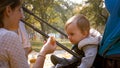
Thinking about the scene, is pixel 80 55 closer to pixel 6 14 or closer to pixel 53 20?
pixel 6 14

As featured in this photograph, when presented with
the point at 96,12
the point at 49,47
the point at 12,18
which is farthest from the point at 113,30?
the point at 96,12

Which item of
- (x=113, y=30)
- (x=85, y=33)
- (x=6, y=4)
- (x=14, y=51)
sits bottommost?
(x=85, y=33)

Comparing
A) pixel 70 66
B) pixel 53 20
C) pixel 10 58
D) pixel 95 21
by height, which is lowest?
pixel 53 20

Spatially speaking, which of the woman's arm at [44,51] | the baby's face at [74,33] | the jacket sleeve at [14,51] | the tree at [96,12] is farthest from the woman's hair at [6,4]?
the tree at [96,12]

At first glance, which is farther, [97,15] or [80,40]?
[97,15]

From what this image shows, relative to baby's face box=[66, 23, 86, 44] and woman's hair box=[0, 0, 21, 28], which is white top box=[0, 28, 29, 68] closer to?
woman's hair box=[0, 0, 21, 28]

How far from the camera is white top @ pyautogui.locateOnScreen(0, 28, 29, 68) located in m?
2.21

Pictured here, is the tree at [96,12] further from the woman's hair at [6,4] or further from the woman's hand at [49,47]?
the woman's hair at [6,4]

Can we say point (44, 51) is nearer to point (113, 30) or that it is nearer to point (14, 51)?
point (14, 51)

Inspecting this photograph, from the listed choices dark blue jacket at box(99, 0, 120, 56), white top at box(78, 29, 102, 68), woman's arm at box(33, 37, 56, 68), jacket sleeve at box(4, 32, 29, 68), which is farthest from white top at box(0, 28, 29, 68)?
dark blue jacket at box(99, 0, 120, 56)

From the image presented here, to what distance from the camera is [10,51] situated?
2232 millimetres

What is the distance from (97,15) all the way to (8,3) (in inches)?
1446

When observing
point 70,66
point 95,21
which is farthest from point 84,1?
point 70,66

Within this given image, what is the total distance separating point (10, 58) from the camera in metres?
2.26
